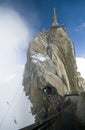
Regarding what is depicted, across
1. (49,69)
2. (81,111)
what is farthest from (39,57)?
(81,111)

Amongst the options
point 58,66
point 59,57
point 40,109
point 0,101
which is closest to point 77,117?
point 40,109

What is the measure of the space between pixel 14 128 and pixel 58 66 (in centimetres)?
2089

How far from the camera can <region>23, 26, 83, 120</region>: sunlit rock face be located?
50.7 meters

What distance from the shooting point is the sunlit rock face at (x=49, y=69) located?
50719 millimetres

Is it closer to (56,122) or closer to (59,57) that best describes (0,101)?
(59,57)

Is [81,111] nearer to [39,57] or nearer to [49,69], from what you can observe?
[49,69]

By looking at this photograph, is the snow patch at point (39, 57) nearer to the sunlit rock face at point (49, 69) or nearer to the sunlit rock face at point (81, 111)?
the sunlit rock face at point (49, 69)

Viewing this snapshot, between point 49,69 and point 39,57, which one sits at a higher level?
point 39,57

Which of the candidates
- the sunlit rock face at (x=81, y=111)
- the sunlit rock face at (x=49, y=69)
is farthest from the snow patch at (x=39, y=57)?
the sunlit rock face at (x=81, y=111)

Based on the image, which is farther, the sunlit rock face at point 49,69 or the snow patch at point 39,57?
the snow patch at point 39,57

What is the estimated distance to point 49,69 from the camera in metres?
57.7

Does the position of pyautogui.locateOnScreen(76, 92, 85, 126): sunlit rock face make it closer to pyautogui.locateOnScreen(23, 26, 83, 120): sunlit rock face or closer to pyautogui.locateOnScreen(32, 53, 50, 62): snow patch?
pyautogui.locateOnScreen(23, 26, 83, 120): sunlit rock face

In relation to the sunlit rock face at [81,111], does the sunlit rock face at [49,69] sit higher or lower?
higher

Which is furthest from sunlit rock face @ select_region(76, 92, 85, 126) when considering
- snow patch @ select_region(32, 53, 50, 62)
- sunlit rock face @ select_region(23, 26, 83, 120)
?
snow patch @ select_region(32, 53, 50, 62)
